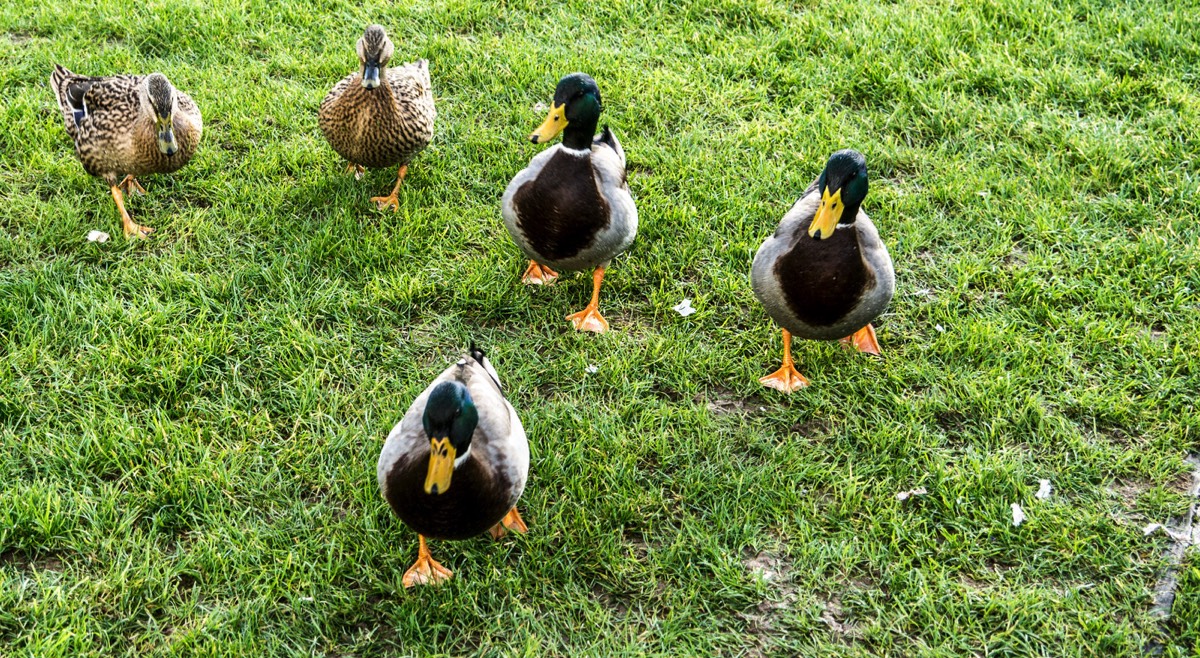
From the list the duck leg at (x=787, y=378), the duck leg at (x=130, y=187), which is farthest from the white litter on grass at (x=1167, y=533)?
the duck leg at (x=130, y=187)

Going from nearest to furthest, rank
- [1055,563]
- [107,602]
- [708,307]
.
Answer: [107,602], [1055,563], [708,307]

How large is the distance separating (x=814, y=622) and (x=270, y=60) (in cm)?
422

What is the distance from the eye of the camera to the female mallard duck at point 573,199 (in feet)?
11.8

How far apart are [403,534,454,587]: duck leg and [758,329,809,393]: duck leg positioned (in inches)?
56.5

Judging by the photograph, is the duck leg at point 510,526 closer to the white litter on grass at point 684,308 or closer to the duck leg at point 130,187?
the white litter on grass at point 684,308

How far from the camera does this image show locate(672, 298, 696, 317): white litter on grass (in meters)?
3.95

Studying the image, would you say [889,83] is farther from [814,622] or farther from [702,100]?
[814,622]

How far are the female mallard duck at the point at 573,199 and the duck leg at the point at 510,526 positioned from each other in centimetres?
100

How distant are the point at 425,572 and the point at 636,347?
1.29m

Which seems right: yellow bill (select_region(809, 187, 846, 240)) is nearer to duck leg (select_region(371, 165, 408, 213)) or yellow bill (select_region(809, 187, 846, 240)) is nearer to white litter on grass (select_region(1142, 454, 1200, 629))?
white litter on grass (select_region(1142, 454, 1200, 629))

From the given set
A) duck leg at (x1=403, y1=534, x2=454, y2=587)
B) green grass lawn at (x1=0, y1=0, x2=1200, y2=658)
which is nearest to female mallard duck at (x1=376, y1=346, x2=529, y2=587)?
duck leg at (x1=403, y1=534, x2=454, y2=587)

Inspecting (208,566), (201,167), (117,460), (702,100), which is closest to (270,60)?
(201,167)

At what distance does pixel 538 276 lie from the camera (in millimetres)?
4090

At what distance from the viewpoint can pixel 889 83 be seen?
518 cm
